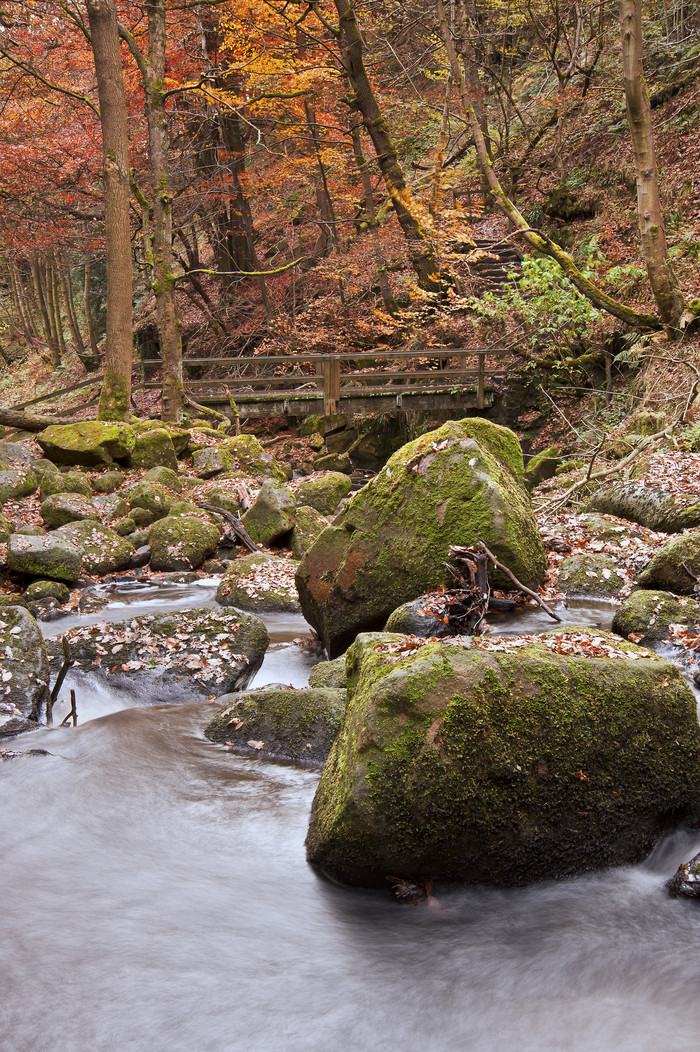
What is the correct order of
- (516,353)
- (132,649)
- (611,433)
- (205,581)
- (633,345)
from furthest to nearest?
(516,353)
(633,345)
(611,433)
(205,581)
(132,649)

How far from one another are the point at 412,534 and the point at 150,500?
6.35 meters

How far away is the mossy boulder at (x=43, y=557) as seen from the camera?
26.5ft

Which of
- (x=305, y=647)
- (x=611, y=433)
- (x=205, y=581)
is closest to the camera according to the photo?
(x=305, y=647)

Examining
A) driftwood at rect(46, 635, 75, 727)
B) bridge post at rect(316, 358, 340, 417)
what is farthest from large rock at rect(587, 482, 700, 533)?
bridge post at rect(316, 358, 340, 417)

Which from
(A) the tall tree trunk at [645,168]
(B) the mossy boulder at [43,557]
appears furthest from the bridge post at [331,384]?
(B) the mossy boulder at [43,557]

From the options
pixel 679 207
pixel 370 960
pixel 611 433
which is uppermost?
pixel 679 207

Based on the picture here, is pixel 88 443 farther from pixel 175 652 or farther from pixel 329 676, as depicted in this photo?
pixel 329 676

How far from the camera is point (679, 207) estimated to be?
1462 centimetres

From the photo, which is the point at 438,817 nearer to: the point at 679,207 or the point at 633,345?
the point at 633,345

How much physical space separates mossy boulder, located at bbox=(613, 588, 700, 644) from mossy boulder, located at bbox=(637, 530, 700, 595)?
0.59 metres

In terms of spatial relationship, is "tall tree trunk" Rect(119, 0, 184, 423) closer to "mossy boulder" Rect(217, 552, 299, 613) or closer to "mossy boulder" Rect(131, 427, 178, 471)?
"mossy boulder" Rect(131, 427, 178, 471)

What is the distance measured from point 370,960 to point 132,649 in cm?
326

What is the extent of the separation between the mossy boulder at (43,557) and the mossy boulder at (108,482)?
3.32m

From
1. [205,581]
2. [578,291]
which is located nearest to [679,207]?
[578,291]
